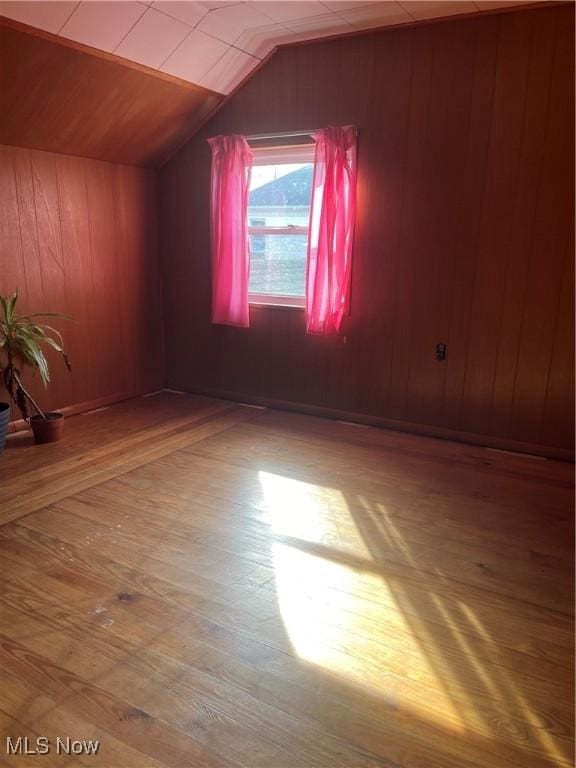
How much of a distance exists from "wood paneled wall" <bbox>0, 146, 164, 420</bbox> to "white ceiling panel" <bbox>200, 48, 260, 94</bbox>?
2.95ft

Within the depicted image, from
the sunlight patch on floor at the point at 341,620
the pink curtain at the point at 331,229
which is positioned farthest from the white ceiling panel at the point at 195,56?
the sunlight patch on floor at the point at 341,620

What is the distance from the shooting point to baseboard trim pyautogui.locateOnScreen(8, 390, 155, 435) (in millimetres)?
3645

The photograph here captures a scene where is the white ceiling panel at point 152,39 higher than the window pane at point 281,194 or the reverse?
higher

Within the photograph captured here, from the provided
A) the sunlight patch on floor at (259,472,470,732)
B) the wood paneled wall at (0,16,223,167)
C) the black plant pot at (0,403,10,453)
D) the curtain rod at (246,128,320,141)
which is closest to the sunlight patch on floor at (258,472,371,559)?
the sunlight patch on floor at (259,472,470,732)

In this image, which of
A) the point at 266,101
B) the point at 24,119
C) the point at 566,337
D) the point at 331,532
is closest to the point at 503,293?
the point at 566,337

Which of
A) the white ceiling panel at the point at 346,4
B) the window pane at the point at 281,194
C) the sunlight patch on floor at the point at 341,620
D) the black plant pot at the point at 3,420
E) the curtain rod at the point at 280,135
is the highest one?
the white ceiling panel at the point at 346,4

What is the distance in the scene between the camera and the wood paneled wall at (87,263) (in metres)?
3.51

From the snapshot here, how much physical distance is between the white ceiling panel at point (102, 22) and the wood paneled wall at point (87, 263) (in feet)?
2.83

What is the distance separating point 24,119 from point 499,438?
3.37m

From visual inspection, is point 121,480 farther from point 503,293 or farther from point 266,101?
point 266,101

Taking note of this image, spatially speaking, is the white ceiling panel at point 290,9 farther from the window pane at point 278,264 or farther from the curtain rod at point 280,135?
the window pane at point 278,264

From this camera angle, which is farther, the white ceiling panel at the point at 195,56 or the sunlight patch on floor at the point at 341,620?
the white ceiling panel at the point at 195,56

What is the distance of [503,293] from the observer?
130 inches

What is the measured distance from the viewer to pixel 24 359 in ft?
11.1
